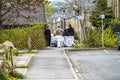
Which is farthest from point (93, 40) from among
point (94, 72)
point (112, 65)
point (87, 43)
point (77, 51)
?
point (94, 72)

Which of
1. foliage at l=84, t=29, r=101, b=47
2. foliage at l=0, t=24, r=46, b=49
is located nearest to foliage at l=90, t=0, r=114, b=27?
foliage at l=84, t=29, r=101, b=47

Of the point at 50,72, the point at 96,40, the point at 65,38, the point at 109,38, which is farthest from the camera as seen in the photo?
the point at 65,38

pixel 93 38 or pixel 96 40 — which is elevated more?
pixel 93 38

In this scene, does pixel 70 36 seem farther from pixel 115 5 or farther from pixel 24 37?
pixel 115 5

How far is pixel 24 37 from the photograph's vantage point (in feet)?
110

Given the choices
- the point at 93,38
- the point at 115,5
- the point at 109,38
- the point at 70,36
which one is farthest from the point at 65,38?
the point at 115,5

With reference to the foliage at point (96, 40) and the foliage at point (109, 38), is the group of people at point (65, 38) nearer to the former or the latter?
Answer: the foliage at point (96, 40)

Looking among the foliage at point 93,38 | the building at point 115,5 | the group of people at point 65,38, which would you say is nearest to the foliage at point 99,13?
the building at point 115,5

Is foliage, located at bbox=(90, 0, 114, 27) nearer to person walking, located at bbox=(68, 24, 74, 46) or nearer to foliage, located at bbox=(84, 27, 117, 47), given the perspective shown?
person walking, located at bbox=(68, 24, 74, 46)

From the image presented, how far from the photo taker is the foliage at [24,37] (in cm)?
3325

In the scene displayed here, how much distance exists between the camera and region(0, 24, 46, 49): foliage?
3325 cm

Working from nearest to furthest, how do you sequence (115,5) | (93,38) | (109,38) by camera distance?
(93,38), (109,38), (115,5)

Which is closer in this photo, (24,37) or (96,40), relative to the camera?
(24,37)

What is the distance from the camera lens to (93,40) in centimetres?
3588
